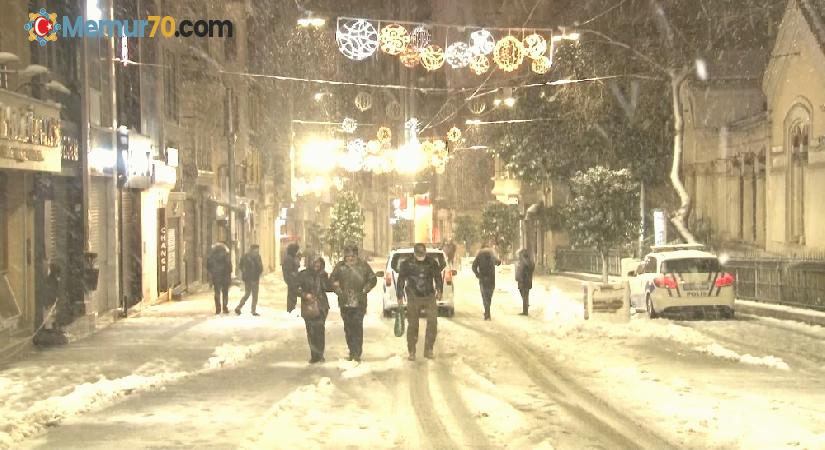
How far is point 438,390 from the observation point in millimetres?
13156

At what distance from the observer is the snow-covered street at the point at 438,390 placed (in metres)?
10.1

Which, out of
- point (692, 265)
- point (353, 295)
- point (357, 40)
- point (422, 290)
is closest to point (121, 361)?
point (353, 295)

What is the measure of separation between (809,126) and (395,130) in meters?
54.1

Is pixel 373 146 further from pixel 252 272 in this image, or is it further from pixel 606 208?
pixel 252 272

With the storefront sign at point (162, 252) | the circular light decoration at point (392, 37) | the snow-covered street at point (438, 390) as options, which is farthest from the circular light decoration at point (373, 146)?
the snow-covered street at point (438, 390)

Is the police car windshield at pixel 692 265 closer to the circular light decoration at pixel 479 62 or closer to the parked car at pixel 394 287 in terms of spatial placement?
the parked car at pixel 394 287

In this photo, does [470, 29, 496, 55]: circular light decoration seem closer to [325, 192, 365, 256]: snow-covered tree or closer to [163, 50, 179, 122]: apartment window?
[163, 50, 179, 122]: apartment window

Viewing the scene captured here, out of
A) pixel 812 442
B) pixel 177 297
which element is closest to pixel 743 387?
pixel 812 442

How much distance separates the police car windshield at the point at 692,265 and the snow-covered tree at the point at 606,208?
14.3 meters

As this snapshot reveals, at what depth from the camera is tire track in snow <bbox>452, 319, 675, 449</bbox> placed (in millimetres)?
9955

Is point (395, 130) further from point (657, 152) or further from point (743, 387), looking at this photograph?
point (743, 387)

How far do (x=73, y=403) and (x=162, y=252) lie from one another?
18.9m

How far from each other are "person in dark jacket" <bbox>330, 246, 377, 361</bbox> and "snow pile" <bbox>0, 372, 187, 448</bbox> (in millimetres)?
2661

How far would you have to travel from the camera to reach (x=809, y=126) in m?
29.6
